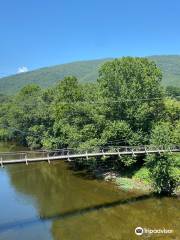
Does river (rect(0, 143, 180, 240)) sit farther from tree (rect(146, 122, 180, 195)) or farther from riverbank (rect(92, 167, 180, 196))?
tree (rect(146, 122, 180, 195))

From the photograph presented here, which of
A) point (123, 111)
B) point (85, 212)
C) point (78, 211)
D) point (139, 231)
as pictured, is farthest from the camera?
point (123, 111)

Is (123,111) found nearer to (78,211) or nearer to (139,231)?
(78,211)

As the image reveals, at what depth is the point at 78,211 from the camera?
32.0 m

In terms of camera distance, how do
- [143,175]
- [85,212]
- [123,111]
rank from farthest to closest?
1. [123,111]
2. [143,175]
3. [85,212]

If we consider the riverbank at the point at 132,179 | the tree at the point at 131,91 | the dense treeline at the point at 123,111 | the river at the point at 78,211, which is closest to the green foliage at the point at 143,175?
the riverbank at the point at 132,179

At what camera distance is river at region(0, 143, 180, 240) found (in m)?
27.1

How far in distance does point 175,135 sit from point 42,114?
1280 inches

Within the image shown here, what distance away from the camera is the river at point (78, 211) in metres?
27.1

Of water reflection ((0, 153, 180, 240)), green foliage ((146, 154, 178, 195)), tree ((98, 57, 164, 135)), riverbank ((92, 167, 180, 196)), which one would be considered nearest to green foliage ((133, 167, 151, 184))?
riverbank ((92, 167, 180, 196))

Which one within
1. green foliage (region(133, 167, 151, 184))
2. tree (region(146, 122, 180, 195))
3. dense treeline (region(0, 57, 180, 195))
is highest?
dense treeline (region(0, 57, 180, 195))

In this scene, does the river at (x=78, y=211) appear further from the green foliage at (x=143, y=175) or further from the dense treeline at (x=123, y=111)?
the dense treeline at (x=123, y=111)

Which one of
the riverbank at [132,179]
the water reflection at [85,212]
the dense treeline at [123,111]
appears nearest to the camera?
the water reflection at [85,212]

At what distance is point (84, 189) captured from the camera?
3900 cm

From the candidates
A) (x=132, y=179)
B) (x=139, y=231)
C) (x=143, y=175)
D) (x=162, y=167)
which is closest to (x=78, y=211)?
(x=139, y=231)
